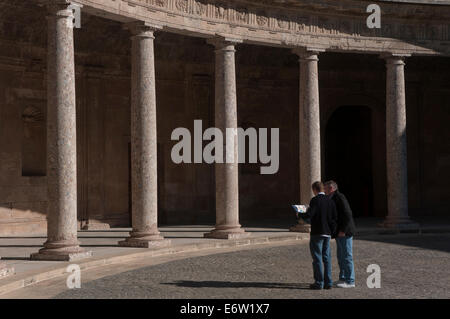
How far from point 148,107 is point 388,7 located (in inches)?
393

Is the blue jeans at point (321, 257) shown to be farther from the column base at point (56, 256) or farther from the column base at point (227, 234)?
the column base at point (227, 234)

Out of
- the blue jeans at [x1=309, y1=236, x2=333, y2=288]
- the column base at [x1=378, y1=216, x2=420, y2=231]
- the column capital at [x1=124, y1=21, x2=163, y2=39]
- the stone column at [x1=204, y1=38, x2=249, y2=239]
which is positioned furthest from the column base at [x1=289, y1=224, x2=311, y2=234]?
the blue jeans at [x1=309, y1=236, x2=333, y2=288]

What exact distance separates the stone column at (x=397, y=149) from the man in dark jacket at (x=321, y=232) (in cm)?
1179

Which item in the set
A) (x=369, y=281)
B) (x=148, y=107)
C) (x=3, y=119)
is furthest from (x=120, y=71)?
(x=369, y=281)

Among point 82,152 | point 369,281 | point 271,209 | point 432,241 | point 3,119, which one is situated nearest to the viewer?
point 369,281

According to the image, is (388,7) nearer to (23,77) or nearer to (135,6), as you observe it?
(135,6)

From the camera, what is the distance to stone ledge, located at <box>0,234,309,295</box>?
12.4m

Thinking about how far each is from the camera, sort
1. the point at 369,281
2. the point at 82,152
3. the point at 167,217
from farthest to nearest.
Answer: the point at 167,217 < the point at 82,152 < the point at 369,281

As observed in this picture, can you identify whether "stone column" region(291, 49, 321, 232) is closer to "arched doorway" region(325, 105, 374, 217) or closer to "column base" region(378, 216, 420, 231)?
"column base" region(378, 216, 420, 231)

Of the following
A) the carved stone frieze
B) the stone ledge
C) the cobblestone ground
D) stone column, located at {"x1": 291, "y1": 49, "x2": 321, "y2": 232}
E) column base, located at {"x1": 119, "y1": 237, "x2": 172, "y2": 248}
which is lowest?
the cobblestone ground

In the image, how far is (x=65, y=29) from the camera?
15500 millimetres

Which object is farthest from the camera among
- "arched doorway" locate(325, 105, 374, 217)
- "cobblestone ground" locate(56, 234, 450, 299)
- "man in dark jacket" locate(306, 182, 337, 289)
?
"arched doorway" locate(325, 105, 374, 217)

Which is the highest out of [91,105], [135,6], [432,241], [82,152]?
[135,6]

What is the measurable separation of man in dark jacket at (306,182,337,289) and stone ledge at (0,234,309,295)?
526 centimetres
